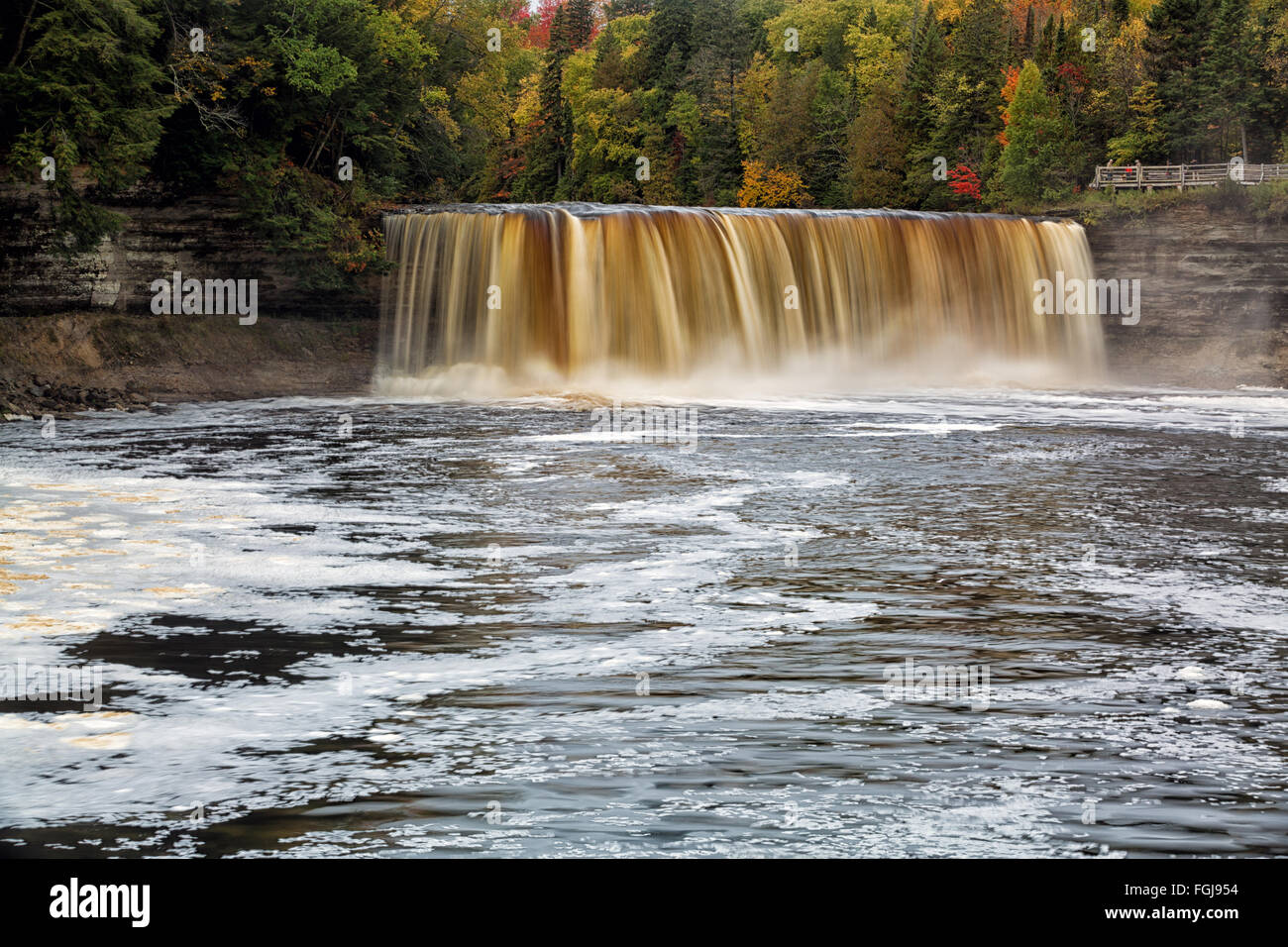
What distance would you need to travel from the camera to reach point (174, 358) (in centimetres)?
3644

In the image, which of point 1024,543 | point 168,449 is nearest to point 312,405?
point 168,449

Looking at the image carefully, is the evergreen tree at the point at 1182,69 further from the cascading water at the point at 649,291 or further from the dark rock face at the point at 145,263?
the dark rock face at the point at 145,263

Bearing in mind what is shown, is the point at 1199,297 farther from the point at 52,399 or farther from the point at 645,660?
the point at 645,660

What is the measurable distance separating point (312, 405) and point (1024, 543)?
22.9 metres

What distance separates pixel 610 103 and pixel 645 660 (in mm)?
101606

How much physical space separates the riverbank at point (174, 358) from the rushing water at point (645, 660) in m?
15.4

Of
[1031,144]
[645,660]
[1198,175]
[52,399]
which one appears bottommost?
[645,660]

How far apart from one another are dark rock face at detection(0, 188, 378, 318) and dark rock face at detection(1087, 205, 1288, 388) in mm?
24718

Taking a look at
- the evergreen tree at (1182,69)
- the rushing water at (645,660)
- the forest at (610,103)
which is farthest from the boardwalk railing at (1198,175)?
the rushing water at (645,660)

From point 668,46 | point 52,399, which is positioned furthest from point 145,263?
point 668,46

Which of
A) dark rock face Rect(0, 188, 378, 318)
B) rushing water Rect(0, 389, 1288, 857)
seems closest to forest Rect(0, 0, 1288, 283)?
dark rock face Rect(0, 188, 378, 318)

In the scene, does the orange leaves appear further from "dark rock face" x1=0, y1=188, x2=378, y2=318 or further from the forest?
"dark rock face" x1=0, y1=188, x2=378, y2=318

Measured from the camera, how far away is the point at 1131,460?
21.4 metres
